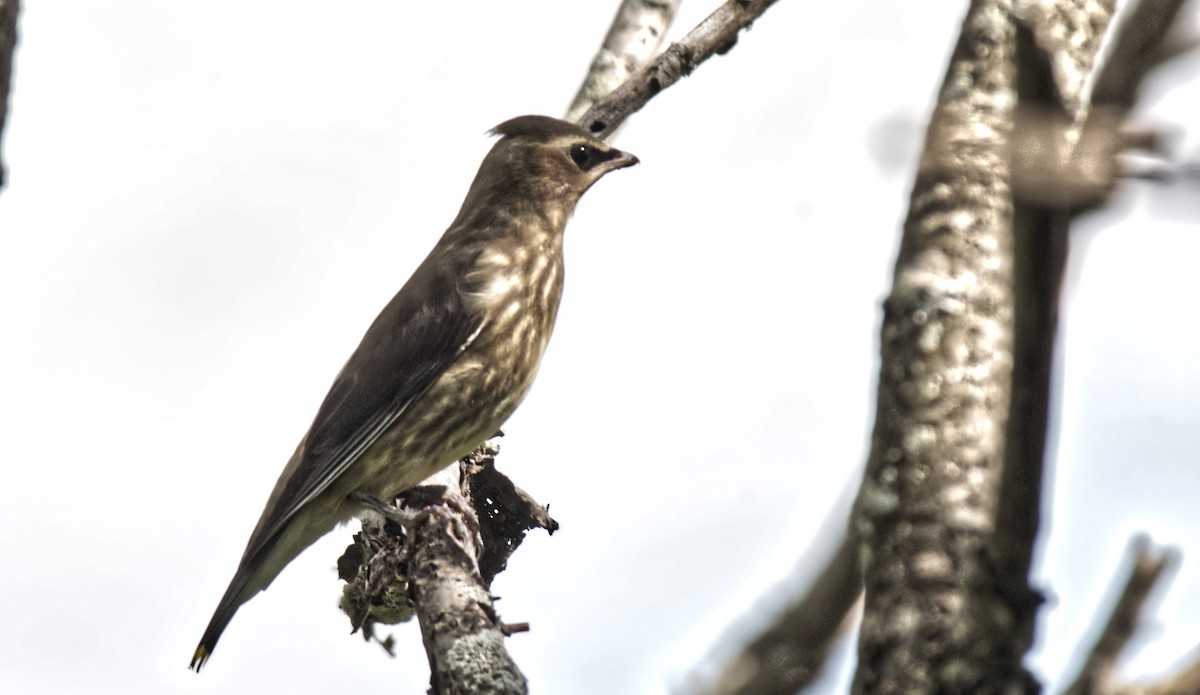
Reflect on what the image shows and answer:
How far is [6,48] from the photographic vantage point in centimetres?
348

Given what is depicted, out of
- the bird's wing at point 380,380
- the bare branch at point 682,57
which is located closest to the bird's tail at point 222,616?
the bird's wing at point 380,380

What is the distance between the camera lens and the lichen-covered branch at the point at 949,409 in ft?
5.39

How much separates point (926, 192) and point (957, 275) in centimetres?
13

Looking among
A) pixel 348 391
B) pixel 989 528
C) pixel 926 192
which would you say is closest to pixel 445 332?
pixel 348 391

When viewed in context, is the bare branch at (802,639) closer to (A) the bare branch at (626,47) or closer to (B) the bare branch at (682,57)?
(B) the bare branch at (682,57)

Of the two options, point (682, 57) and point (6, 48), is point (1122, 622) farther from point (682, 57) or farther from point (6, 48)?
point (682, 57)

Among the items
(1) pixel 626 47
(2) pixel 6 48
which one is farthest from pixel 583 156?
(2) pixel 6 48

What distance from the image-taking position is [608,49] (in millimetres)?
5629

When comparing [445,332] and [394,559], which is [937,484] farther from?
[445,332]

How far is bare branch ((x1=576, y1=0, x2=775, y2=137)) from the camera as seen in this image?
5051 mm

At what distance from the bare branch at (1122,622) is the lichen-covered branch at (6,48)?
2.79 m

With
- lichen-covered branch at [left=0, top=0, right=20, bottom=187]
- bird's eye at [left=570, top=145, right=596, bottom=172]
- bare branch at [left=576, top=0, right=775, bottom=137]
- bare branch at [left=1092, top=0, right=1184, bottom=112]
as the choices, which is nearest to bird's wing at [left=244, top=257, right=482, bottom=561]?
bird's eye at [left=570, top=145, right=596, bottom=172]

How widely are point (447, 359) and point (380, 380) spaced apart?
282mm

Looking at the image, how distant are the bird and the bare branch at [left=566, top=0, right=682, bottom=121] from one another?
7.7 inches
